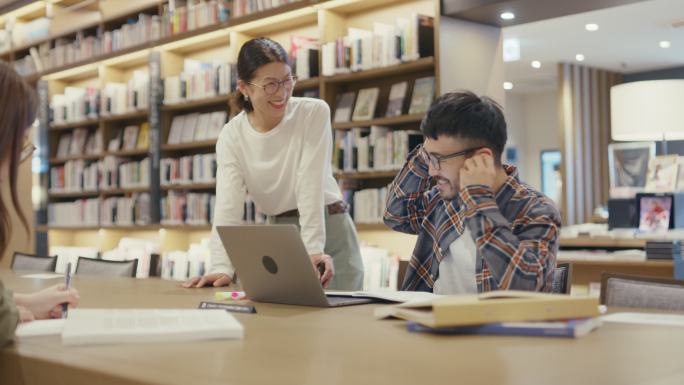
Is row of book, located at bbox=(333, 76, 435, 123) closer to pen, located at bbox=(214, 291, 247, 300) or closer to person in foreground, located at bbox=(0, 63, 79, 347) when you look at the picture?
pen, located at bbox=(214, 291, 247, 300)

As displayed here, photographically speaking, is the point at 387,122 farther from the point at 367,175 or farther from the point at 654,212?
the point at 654,212

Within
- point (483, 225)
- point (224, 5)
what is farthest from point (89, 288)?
point (224, 5)

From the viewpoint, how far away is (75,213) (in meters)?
7.73

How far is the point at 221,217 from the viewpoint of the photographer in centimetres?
281

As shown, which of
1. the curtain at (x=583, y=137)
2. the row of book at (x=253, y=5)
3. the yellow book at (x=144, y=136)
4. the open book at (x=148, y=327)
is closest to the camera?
the open book at (x=148, y=327)

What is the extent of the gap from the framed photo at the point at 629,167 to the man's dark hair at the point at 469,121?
11.6 ft

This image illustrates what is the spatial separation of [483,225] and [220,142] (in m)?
1.32

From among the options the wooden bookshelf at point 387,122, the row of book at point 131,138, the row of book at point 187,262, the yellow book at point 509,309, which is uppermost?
the row of book at point 131,138

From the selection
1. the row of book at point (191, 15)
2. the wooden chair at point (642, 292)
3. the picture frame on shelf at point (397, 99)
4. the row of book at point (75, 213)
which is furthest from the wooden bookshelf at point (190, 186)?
the wooden chair at point (642, 292)

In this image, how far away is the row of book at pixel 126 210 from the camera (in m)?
6.93

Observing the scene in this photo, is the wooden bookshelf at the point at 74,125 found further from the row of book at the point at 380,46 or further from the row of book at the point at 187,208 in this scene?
the row of book at the point at 380,46

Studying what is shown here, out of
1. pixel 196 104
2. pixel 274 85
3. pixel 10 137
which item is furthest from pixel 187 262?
pixel 10 137

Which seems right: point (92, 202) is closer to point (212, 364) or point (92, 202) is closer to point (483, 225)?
point (483, 225)

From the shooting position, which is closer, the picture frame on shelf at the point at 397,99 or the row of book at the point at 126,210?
the picture frame on shelf at the point at 397,99
